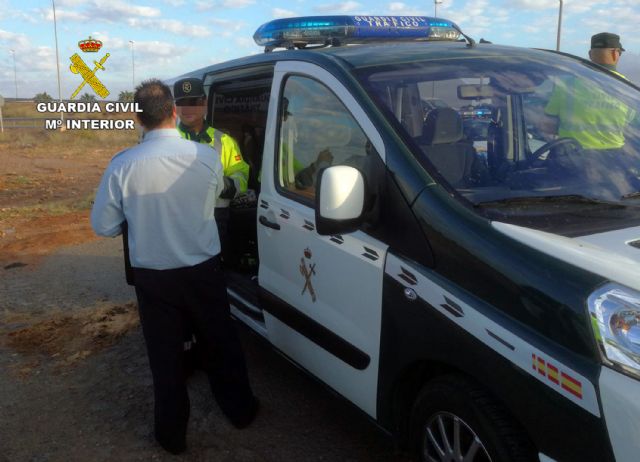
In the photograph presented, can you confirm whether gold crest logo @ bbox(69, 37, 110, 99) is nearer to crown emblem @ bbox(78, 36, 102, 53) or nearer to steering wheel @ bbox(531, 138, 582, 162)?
crown emblem @ bbox(78, 36, 102, 53)

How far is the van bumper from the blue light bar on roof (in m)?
2.86

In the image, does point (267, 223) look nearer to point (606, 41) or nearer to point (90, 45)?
point (606, 41)

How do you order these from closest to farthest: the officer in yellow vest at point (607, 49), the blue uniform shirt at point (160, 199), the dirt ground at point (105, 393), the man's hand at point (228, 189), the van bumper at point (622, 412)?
the van bumper at point (622, 412) → the blue uniform shirt at point (160, 199) → the dirt ground at point (105, 393) → the man's hand at point (228, 189) → the officer in yellow vest at point (607, 49)

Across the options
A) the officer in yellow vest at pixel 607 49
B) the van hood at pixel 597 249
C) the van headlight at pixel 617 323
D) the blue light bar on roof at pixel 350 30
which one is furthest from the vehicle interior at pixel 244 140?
the officer in yellow vest at pixel 607 49

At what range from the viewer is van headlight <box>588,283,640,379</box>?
171 centimetres

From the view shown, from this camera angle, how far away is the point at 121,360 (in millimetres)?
4422

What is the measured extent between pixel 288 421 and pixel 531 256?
2.00m

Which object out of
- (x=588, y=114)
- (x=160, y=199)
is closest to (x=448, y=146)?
(x=588, y=114)

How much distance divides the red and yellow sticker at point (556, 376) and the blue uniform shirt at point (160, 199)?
181cm

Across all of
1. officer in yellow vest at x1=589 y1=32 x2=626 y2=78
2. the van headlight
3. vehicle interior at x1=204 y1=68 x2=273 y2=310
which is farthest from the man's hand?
officer in yellow vest at x1=589 y1=32 x2=626 y2=78

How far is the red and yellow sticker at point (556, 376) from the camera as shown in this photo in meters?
1.76

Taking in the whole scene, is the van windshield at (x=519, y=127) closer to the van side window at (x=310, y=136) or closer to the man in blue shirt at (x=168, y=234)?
the van side window at (x=310, y=136)

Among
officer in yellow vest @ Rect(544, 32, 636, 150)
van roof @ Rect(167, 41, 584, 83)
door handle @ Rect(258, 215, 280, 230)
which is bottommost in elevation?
door handle @ Rect(258, 215, 280, 230)

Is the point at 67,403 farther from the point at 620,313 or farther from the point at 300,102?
the point at 620,313
